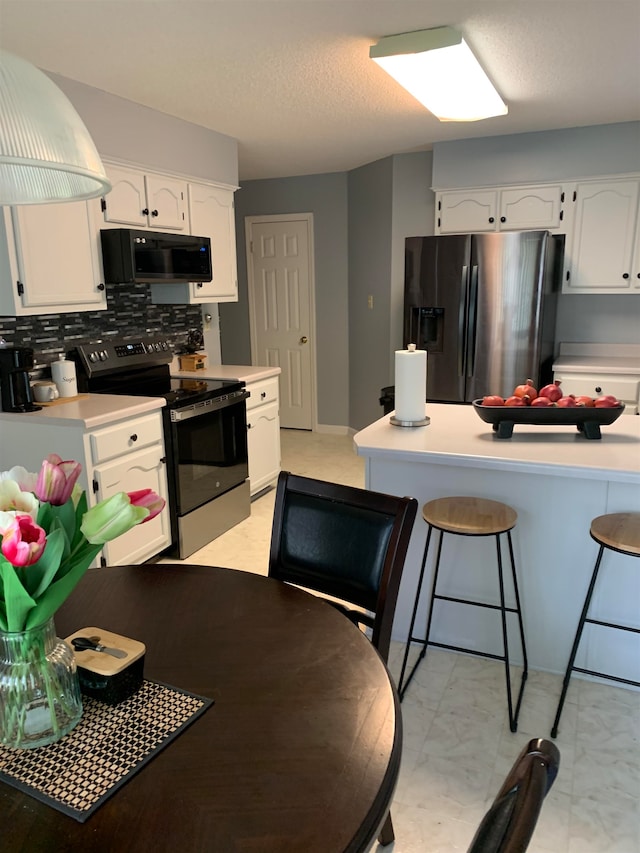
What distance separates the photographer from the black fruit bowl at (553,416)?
2.28 meters

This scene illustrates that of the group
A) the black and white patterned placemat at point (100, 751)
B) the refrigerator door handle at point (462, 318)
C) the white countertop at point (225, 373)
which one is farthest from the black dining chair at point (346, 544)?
the refrigerator door handle at point (462, 318)

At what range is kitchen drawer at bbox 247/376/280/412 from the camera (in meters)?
4.00

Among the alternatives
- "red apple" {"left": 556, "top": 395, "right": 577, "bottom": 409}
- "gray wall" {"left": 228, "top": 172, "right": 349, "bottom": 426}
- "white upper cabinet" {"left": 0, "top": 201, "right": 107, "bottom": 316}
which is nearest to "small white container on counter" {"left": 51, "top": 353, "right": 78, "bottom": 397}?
"white upper cabinet" {"left": 0, "top": 201, "right": 107, "bottom": 316}

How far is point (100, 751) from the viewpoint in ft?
3.18

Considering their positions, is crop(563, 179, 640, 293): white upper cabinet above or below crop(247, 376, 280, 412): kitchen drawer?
above

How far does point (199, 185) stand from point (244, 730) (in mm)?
3669

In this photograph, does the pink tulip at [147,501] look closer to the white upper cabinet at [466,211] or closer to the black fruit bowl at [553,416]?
the black fruit bowl at [553,416]

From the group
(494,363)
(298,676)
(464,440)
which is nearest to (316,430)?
(494,363)

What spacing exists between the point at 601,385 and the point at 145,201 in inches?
121

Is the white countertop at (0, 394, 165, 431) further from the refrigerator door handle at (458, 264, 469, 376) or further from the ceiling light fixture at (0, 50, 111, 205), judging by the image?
the refrigerator door handle at (458, 264, 469, 376)

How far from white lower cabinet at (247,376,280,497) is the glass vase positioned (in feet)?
9.88

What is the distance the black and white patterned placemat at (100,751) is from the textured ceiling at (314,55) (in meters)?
2.31

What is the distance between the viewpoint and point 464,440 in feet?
7.73

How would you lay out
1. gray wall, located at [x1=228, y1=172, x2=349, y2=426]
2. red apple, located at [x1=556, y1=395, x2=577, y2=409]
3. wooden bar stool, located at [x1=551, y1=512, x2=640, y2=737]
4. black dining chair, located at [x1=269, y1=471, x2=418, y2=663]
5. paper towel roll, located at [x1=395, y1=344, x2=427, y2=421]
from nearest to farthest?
black dining chair, located at [x1=269, y1=471, x2=418, y2=663], wooden bar stool, located at [x1=551, y1=512, x2=640, y2=737], red apple, located at [x1=556, y1=395, x2=577, y2=409], paper towel roll, located at [x1=395, y1=344, x2=427, y2=421], gray wall, located at [x1=228, y1=172, x2=349, y2=426]
